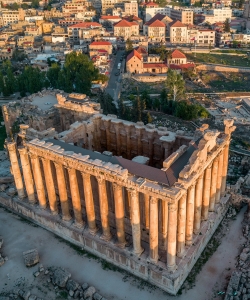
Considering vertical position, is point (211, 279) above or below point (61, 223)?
below

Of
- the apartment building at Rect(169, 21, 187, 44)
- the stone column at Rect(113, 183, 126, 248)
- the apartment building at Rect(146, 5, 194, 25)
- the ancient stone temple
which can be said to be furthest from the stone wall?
the stone column at Rect(113, 183, 126, 248)

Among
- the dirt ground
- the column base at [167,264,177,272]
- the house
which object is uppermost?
the house

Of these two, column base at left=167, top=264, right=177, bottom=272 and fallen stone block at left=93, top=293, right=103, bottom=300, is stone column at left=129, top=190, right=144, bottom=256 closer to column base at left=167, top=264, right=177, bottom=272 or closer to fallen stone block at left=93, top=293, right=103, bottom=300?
column base at left=167, top=264, right=177, bottom=272

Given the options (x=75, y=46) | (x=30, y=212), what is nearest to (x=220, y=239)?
(x=30, y=212)

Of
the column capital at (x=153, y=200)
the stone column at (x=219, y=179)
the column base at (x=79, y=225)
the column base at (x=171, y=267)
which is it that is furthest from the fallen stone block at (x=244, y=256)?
the column base at (x=79, y=225)

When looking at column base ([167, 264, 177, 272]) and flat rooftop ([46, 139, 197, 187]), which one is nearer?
flat rooftop ([46, 139, 197, 187])

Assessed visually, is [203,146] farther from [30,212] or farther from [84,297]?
[30,212]

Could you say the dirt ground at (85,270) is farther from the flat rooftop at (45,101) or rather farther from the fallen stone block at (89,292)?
the flat rooftop at (45,101)
